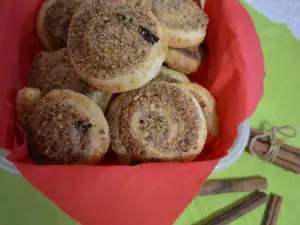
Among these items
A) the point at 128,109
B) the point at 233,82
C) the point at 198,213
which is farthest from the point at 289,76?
the point at 128,109

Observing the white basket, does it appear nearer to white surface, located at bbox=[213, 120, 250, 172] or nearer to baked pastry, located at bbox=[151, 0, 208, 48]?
white surface, located at bbox=[213, 120, 250, 172]

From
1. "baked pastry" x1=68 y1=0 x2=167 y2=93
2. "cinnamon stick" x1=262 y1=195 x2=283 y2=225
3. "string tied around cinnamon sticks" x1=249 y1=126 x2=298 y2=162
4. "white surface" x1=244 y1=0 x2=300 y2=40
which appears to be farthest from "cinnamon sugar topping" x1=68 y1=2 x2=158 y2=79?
"white surface" x1=244 y1=0 x2=300 y2=40

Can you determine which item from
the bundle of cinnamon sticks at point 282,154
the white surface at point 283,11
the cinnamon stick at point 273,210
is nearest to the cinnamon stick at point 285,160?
the bundle of cinnamon sticks at point 282,154

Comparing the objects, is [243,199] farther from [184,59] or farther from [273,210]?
[184,59]

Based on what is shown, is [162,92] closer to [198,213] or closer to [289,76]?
[198,213]

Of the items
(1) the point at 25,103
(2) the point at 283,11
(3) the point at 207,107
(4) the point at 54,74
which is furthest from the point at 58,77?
(2) the point at 283,11
